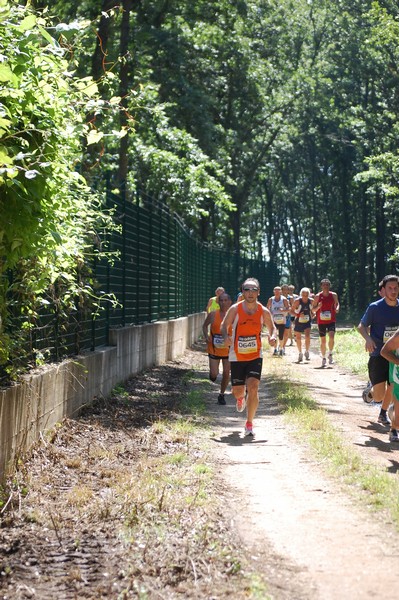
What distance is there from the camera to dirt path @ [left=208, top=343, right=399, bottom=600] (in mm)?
6055

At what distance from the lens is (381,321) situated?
12.8 m

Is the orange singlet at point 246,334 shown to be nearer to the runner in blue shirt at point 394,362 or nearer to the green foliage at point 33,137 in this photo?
the runner in blue shirt at point 394,362

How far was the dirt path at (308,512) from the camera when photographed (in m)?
6.05

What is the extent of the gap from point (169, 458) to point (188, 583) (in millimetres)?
3910

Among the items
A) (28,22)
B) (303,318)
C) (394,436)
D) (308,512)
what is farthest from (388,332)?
(303,318)

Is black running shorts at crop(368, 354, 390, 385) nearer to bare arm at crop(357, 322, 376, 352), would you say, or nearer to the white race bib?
bare arm at crop(357, 322, 376, 352)

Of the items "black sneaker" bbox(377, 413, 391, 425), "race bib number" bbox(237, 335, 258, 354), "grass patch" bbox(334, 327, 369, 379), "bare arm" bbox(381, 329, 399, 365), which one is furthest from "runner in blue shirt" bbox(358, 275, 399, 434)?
"grass patch" bbox(334, 327, 369, 379)

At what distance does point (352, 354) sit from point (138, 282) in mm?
8450

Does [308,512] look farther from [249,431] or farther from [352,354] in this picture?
[352,354]

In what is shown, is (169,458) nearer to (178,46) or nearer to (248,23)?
(178,46)

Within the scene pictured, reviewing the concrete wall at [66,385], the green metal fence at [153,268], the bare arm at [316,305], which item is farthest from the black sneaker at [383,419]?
the bare arm at [316,305]

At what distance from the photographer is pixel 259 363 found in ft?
40.9

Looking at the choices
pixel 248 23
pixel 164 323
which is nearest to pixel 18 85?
pixel 164 323

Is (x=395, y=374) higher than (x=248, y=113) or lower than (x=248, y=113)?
lower
